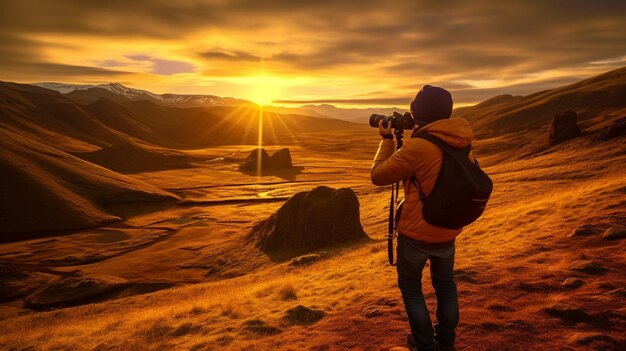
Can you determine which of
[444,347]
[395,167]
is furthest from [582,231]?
[395,167]

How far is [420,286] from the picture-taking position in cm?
462

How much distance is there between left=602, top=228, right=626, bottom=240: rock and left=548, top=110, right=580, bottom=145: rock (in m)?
40.1

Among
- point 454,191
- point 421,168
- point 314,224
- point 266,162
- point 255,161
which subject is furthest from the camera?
point 266,162

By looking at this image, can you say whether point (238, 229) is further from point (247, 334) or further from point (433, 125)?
point (433, 125)

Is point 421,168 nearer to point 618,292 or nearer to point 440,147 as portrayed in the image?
point 440,147

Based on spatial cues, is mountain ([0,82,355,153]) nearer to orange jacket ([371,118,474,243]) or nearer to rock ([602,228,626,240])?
orange jacket ([371,118,474,243])

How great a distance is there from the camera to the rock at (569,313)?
6324 mm

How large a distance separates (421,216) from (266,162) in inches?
3039

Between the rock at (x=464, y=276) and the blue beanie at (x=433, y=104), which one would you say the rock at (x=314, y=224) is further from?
the blue beanie at (x=433, y=104)

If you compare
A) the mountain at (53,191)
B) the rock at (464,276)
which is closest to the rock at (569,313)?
the rock at (464,276)

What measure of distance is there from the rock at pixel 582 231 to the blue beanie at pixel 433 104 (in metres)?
8.77

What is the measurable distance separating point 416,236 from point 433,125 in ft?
3.93

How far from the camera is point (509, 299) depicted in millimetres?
7363

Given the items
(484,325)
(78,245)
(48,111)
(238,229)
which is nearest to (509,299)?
(484,325)
